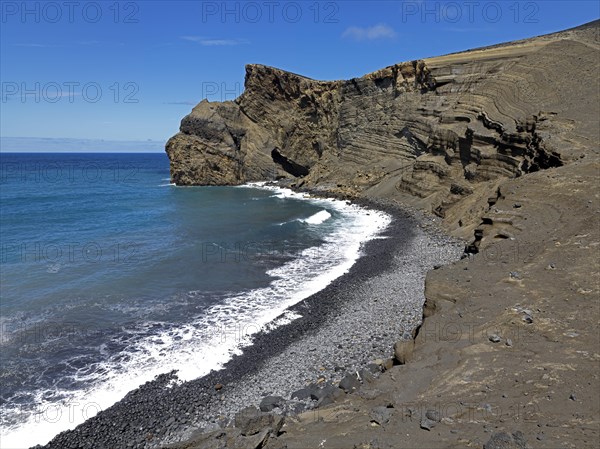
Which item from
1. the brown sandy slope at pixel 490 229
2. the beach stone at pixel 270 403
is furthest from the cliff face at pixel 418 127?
the beach stone at pixel 270 403

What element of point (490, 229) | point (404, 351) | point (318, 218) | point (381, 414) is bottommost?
point (318, 218)

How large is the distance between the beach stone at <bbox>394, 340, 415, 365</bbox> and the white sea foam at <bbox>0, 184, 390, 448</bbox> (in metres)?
7.38

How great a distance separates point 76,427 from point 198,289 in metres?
11.1

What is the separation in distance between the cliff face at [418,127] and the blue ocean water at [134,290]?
9051mm

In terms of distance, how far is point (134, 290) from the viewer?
23.1 meters

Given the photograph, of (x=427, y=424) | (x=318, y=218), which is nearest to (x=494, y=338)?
(x=427, y=424)

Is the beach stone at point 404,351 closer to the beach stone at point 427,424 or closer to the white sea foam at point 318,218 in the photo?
the beach stone at point 427,424

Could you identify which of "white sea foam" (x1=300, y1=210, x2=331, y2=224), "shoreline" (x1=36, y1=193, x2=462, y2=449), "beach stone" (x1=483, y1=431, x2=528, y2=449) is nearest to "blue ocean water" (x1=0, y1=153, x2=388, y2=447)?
"white sea foam" (x1=300, y1=210, x2=331, y2=224)

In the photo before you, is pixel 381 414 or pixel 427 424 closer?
pixel 427 424

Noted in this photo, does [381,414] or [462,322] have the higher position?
[462,322]

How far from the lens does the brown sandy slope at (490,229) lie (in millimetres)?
7574

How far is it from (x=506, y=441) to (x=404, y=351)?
448 cm

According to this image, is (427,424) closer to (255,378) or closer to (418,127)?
(255,378)

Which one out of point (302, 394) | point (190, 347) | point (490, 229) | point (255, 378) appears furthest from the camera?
point (490, 229)
